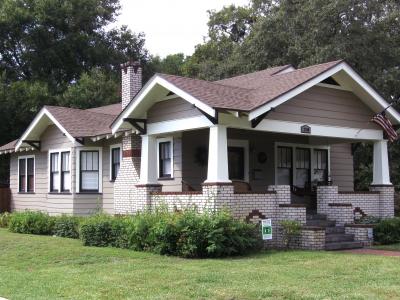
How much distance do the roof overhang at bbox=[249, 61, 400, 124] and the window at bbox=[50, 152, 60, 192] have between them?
10.2 metres

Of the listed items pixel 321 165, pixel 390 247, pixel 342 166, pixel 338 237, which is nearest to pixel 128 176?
pixel 338 237

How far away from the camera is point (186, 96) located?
14.1 meters

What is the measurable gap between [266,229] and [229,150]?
4309 mm

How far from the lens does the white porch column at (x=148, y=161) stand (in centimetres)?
1608

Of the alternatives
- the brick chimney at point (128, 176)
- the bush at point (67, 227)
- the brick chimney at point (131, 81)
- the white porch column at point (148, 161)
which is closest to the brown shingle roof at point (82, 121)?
the brick chimney at point (128, 176)

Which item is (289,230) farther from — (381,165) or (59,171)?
(59,171)

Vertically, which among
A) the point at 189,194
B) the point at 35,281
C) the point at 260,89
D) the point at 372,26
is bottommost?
the point at 35,281

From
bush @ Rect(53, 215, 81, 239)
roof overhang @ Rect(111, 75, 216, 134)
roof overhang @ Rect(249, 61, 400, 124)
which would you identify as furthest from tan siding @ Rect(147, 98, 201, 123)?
bush @ Rect(53, 215, 81, 239)

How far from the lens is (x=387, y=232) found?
1580cm

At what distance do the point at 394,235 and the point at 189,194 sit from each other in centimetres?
586

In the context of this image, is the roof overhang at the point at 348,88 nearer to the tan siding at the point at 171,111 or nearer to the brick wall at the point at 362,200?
the tan siding at the point at 171,111

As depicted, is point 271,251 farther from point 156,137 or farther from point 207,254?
point 156,137

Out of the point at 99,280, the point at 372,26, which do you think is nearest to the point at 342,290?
the point at 99,280

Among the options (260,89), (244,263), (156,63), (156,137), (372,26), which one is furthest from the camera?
(156,63)
